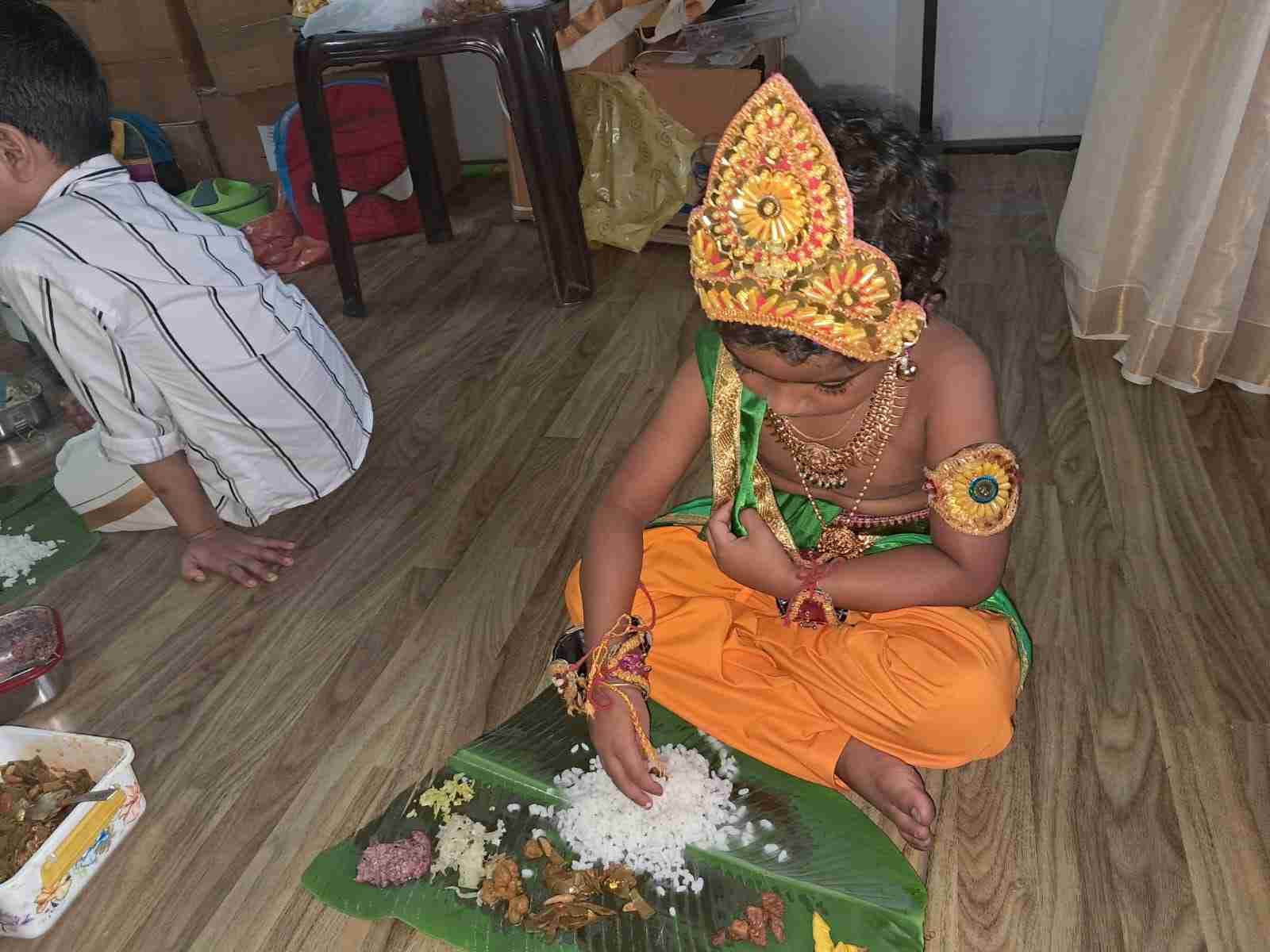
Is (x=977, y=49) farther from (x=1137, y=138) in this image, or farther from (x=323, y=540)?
(x=323, y=540)

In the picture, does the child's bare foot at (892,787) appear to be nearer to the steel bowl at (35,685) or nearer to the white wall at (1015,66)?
the steel bowl at (35,685)

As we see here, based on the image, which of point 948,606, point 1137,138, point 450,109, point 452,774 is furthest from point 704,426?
point 450,109

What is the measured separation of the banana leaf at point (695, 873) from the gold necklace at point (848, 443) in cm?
35

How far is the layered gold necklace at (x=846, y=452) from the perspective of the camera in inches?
41.5

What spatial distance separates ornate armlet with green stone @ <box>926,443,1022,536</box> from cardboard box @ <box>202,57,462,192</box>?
2.51 metres

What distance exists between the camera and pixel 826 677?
1107 mm

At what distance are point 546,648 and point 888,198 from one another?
787 millimetres

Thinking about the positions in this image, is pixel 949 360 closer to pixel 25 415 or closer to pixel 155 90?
pixel 25 415

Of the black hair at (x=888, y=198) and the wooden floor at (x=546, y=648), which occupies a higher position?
the black hair at (x=888, y=198)

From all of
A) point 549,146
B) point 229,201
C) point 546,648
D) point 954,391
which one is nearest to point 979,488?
point 954,391

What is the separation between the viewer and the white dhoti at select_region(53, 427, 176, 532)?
66.0 inches

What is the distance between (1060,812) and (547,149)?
69.4 inches

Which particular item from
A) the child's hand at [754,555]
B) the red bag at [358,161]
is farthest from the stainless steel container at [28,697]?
the red bag at [358,161]

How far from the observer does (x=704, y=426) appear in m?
1.14
